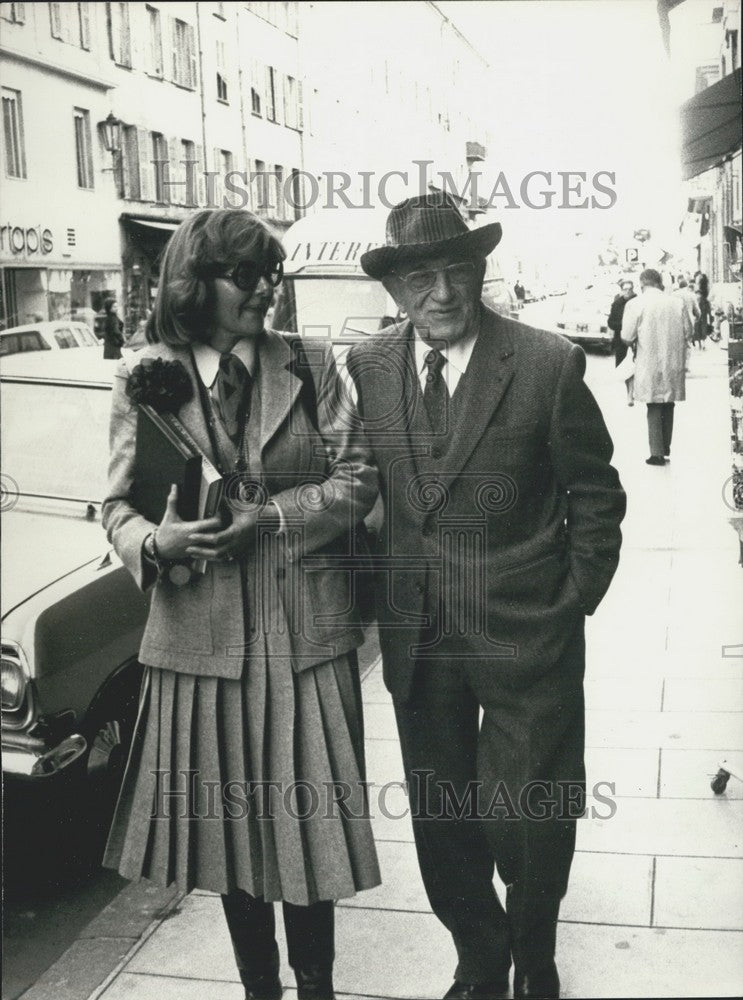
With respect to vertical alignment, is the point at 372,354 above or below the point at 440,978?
above

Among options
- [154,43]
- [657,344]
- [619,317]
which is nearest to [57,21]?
[154,43]

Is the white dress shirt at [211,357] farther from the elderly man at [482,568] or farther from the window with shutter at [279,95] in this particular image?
the window with shutter at [279,95]

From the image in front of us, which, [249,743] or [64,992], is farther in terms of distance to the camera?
[64,992]

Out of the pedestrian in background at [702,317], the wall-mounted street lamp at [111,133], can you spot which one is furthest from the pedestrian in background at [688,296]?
the wall-mounted street lamp at [111,133]

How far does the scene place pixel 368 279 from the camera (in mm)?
3090

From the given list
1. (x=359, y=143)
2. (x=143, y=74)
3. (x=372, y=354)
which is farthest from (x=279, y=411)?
(x=143, y=74)

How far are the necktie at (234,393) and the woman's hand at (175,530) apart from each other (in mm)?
210

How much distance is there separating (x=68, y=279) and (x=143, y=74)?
0.56 metres

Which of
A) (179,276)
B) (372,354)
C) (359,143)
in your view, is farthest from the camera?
(359,143)

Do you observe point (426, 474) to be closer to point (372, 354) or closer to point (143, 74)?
point (372, 354)

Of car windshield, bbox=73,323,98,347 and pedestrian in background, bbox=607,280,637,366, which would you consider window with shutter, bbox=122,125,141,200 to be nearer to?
car windshield, bbox=73,323,98,347

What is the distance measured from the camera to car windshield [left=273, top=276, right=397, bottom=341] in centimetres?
310

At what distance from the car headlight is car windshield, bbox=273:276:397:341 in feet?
4.09

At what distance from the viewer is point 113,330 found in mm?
3354
